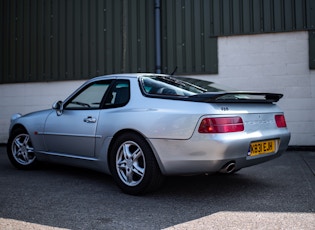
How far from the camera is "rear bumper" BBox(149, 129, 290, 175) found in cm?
315

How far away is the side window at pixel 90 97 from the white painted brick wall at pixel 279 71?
158 inches

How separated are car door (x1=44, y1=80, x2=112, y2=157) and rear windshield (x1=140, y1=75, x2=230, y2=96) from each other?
23.2 inches

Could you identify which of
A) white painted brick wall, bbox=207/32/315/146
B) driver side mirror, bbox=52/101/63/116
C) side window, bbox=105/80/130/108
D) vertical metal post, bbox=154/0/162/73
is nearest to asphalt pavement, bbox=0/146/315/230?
driver side mirror, bbox=52/101/63/116

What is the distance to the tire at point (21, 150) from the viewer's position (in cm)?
497

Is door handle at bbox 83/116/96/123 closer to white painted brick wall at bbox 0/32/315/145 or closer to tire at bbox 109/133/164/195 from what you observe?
tire at bbox 109/133/164/195

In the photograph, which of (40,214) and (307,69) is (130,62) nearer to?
(307,69)

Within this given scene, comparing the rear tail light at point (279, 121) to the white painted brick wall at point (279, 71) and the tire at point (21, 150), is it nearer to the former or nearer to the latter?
the tire at point (21, 150)

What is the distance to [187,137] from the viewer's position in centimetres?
320

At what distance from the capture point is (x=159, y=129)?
334 cm

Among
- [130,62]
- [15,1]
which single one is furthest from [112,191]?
[15,1]

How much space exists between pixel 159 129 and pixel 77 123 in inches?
50.3

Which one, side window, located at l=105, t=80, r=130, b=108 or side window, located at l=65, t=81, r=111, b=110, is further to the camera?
side window, located at l=65, t=81, r=111, b=110

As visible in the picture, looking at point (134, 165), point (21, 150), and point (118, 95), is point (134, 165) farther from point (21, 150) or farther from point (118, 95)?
point (21, 150)

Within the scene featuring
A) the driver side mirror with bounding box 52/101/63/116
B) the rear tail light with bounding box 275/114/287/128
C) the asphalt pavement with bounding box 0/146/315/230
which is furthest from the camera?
the driver side mirror with bounding box 52/101/63/116
